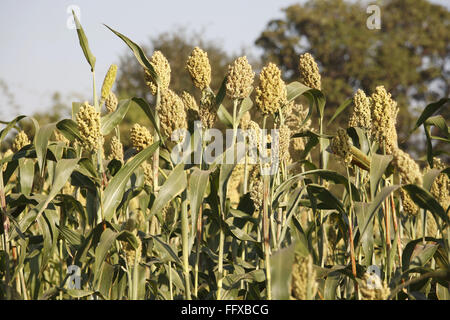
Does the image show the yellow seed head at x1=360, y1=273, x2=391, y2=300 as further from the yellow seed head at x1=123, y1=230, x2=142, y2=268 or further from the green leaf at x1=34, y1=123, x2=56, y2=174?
the green leaf at x1=34, y1=123, x2=56, y2=174

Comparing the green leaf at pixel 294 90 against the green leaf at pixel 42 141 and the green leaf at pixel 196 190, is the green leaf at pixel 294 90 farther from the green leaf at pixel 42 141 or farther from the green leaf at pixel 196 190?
the green leaf at pixel 42 141

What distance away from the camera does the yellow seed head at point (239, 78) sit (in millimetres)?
1891

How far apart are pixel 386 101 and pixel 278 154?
1.55ft

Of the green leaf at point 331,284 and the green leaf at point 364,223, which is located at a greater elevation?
the green leaf at point 364,223

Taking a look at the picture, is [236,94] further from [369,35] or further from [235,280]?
[369,35]

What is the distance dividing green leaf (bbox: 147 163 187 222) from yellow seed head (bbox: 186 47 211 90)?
1.10 feet

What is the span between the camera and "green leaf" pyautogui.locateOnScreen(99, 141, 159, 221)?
1.90 m

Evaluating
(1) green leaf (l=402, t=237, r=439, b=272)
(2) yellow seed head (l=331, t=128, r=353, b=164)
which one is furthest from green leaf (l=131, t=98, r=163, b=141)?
(1) green leaf (l=402, t=237, r=439, b=272)

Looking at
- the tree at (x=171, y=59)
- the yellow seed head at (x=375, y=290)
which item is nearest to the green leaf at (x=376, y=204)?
the yellow seed head at (x=375, y=290)

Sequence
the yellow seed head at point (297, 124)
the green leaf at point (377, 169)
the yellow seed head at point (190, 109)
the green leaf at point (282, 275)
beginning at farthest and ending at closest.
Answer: the yellow seed head at point (297, 124) → the yellow seed head at point (190, 109) → the green leaf at point (377, 169) → the green leaf at point (282, 275)

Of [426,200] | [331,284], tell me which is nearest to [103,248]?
[331,284]

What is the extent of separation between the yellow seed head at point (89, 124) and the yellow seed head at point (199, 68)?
15.6 inches

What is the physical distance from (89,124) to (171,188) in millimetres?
355
